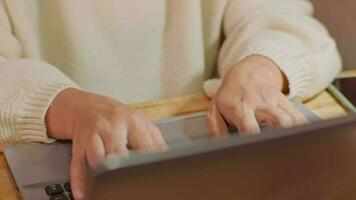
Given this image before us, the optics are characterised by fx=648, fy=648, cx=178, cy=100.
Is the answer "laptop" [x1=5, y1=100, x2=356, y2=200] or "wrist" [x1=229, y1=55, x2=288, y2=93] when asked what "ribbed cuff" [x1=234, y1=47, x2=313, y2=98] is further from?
"laptop" [x1=5, y1=100, x2=356, y2=200]

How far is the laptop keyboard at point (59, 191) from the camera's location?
0.67 metres

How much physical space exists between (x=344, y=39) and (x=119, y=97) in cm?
41

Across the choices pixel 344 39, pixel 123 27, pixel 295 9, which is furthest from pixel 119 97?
pixel 344 39

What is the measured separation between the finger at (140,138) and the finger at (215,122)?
4.3 inches

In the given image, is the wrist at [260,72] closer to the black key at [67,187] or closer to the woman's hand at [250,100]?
the woman's hand at [250,100]

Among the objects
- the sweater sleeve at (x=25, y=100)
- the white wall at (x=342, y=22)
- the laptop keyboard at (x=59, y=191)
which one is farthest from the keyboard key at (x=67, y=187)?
the white wall at (x=342, y=22)

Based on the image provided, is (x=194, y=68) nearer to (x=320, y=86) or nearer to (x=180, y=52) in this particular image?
(x=180, y=52)

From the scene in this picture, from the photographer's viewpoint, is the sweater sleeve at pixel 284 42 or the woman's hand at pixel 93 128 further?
the sweater sleeve at pixel 284 42

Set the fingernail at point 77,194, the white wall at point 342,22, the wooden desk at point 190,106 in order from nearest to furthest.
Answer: the fingernail at point 77,194, the wooden desk at point 190,106, the white wall at point 342,22

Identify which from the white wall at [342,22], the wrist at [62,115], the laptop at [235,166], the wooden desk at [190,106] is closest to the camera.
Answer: the laptop at [235,166]

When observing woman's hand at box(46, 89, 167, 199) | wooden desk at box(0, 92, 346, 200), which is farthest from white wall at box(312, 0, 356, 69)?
woman's hand at box(46, 89, 167, 199)

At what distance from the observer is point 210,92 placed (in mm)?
907

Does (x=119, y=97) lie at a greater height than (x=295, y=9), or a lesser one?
lesser

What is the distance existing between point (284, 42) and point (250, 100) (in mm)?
161
